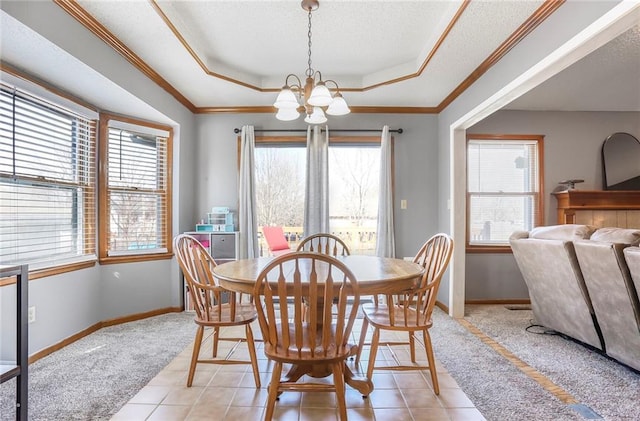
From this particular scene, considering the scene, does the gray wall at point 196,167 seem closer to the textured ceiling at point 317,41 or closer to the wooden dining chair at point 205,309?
the textured ceiling at point 317,41

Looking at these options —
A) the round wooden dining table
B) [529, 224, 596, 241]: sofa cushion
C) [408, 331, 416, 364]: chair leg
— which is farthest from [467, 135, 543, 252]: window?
the round wooden dining table

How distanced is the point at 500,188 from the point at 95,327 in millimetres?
4733

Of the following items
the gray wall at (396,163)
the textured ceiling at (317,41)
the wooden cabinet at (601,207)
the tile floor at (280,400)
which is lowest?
the tile floor at (280,400)

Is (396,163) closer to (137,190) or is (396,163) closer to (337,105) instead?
(337,105)

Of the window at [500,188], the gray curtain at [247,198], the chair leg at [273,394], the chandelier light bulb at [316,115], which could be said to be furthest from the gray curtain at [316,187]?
the chair leg at [273,394]

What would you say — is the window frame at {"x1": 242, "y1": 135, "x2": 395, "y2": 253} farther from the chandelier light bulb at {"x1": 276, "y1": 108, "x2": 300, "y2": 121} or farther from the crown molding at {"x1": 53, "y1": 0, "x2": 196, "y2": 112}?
the chandelier light bulb at {"x1": 276, "y1": 108, "x2": 300, "y2": 121}

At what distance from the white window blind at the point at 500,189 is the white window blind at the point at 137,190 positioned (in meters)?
3.67

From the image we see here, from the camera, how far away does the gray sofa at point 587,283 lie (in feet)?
7.11

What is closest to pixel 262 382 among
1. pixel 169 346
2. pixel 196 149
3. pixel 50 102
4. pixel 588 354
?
pixel 169 346

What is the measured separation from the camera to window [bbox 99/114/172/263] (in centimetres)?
348

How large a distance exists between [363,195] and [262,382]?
8.99 ft

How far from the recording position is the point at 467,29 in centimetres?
258

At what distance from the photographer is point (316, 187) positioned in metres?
4.27

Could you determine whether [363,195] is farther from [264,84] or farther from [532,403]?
[532,403]
